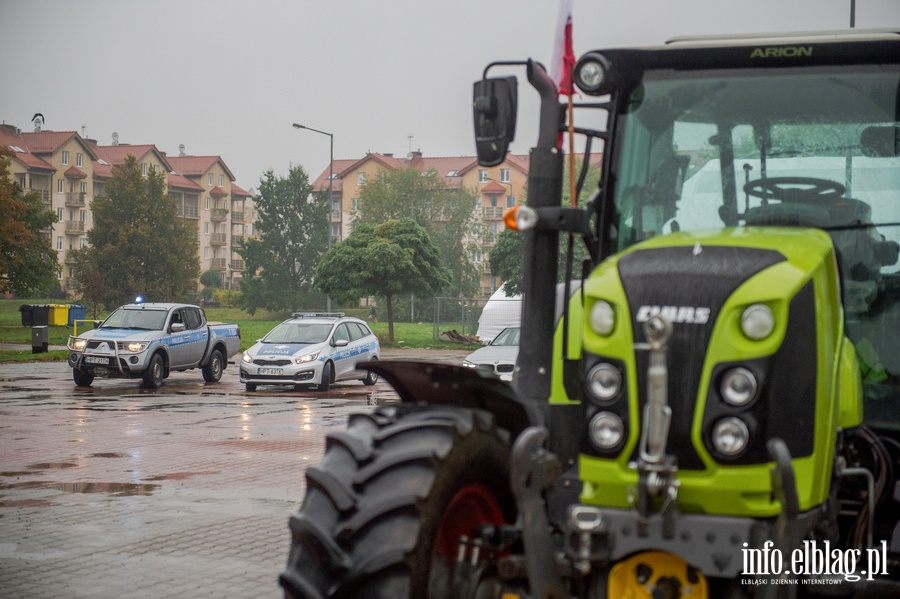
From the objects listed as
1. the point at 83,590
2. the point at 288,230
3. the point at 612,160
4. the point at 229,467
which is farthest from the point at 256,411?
the point at 288,230

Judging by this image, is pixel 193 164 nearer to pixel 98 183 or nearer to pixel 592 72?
pixel 98 183

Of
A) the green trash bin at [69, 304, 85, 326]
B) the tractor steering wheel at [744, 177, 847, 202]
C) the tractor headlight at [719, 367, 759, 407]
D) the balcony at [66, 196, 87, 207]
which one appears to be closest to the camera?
the tractor headlight at [719, 367, 759, 407]

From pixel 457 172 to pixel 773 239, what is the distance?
398 feet

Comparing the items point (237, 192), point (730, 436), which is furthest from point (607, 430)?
point (237, 192)

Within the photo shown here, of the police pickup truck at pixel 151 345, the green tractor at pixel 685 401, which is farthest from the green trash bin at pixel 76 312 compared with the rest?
the green tractor at pixel 685 401

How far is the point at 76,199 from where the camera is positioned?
4596 inches

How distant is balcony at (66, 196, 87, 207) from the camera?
382 feet

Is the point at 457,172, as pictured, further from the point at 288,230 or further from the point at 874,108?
the point at 874,108

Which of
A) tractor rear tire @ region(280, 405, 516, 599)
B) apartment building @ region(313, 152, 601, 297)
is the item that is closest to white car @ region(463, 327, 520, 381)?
tractor rear tire @ region(280, 405, 516, 599)

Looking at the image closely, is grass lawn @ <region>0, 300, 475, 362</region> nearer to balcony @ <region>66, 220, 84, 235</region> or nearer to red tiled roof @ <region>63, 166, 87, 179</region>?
red tiled roof @ <region>63, 166, 87, 179</region>

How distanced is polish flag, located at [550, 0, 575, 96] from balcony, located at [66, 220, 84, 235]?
119 m

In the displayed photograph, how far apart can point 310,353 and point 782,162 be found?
22289 mm

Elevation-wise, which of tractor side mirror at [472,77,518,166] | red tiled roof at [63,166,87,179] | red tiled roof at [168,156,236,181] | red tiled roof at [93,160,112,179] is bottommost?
tractor side mirror at [472,77,518,166]

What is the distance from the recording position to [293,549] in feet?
13.1
